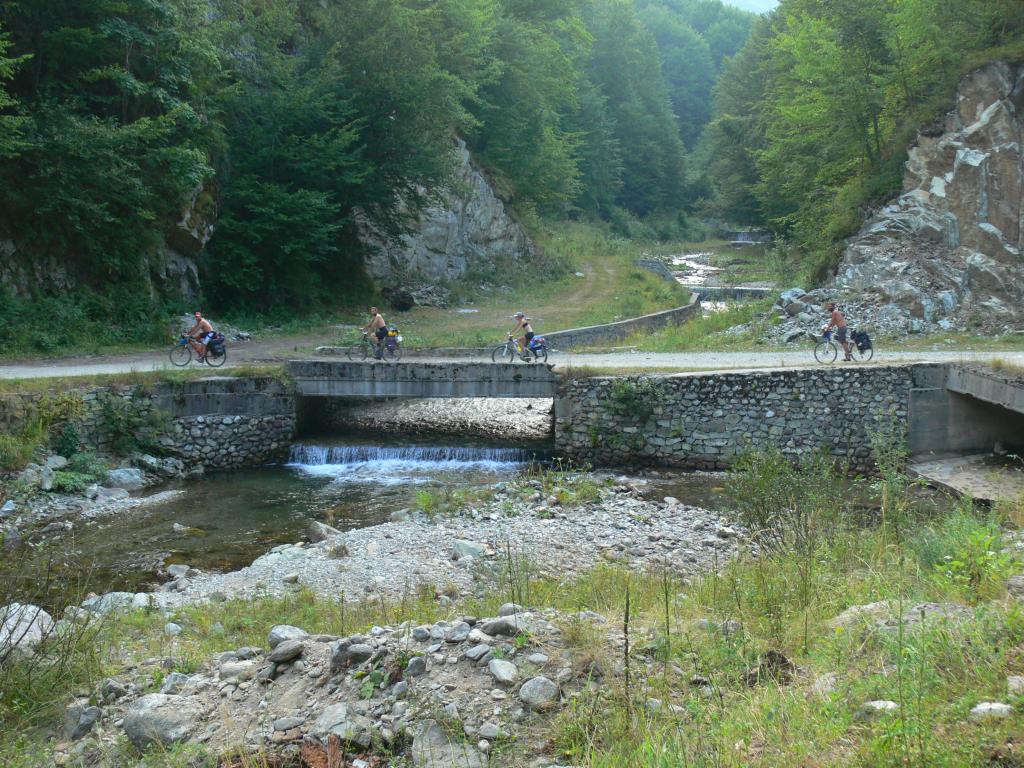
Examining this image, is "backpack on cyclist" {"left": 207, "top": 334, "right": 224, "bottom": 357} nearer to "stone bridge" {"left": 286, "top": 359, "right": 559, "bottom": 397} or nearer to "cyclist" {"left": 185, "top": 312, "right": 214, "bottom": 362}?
"cyclist" {"left": 185, "top": 312, "right": 214, "bottom": 362}

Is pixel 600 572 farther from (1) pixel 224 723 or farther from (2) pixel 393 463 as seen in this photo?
(2) pixel 393 463

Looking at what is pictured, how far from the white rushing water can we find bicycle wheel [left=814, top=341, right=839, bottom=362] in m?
7.30

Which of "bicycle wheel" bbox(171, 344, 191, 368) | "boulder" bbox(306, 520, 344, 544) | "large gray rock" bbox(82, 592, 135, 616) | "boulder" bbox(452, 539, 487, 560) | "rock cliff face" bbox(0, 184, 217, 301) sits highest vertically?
"rock cliff face" bbox(0, 184, 217, 301)

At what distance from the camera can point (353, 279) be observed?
30922mm

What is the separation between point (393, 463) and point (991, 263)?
1931cm

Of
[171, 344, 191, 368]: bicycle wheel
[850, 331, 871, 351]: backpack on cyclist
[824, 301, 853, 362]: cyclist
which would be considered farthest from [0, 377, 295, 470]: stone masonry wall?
[850, 331, 871, 351]: backpack on cyclist

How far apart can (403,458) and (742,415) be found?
8.29 meters

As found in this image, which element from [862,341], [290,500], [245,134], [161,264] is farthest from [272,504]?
Result: [245,134]

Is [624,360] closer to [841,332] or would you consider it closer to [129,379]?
[841,332]

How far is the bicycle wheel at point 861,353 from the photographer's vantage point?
1678 centimetres

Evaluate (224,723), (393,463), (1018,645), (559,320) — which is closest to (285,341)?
(393,463)

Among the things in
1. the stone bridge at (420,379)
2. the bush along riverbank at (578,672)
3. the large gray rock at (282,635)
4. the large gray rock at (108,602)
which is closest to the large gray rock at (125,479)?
the stone bridge at (420,379)

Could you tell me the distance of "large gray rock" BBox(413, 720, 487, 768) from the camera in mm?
4234

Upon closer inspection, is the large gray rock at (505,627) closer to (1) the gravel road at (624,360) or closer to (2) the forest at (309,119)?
(1) the gravel road at (624,360)
